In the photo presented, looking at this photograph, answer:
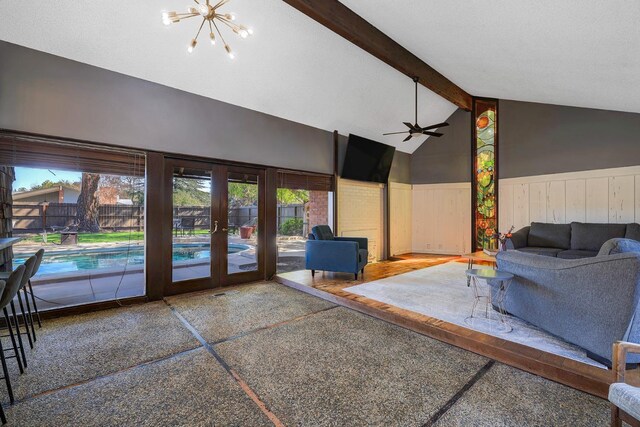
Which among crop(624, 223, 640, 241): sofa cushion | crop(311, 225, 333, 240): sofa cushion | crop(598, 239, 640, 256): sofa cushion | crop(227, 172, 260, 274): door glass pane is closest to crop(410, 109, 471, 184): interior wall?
crop(624, 223, 640, 241): sofa cushion

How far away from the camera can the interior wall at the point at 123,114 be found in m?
2.96

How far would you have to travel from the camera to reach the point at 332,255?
470 centimetres

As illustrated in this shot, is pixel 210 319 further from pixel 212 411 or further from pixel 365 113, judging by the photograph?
pixel 365 113

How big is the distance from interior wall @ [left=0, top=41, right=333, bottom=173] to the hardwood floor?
2.28 m

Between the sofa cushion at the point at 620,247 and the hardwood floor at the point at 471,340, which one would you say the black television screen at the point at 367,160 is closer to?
the hardwood floor at the point at 471,340

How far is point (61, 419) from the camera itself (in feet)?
5.40

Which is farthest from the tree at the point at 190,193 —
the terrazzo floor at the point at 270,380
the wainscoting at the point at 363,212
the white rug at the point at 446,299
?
the wainscoting at the point at 363,212

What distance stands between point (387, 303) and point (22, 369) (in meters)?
3.35

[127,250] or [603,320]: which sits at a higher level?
[127,250]

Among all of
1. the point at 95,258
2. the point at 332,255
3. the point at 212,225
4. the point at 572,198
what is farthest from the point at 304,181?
the point at 572,198

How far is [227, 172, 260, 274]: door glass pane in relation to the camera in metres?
4.58

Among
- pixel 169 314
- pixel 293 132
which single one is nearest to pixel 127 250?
pixel 169 314

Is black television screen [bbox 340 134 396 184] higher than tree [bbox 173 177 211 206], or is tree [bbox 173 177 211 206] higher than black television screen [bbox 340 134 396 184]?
black television screen [bbox 340 134 396 184]

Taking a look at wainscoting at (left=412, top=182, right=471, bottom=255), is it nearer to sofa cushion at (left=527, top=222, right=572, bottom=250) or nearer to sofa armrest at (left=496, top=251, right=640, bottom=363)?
sofa cushion at (left=527, top=222, right=572, bottom=250)
